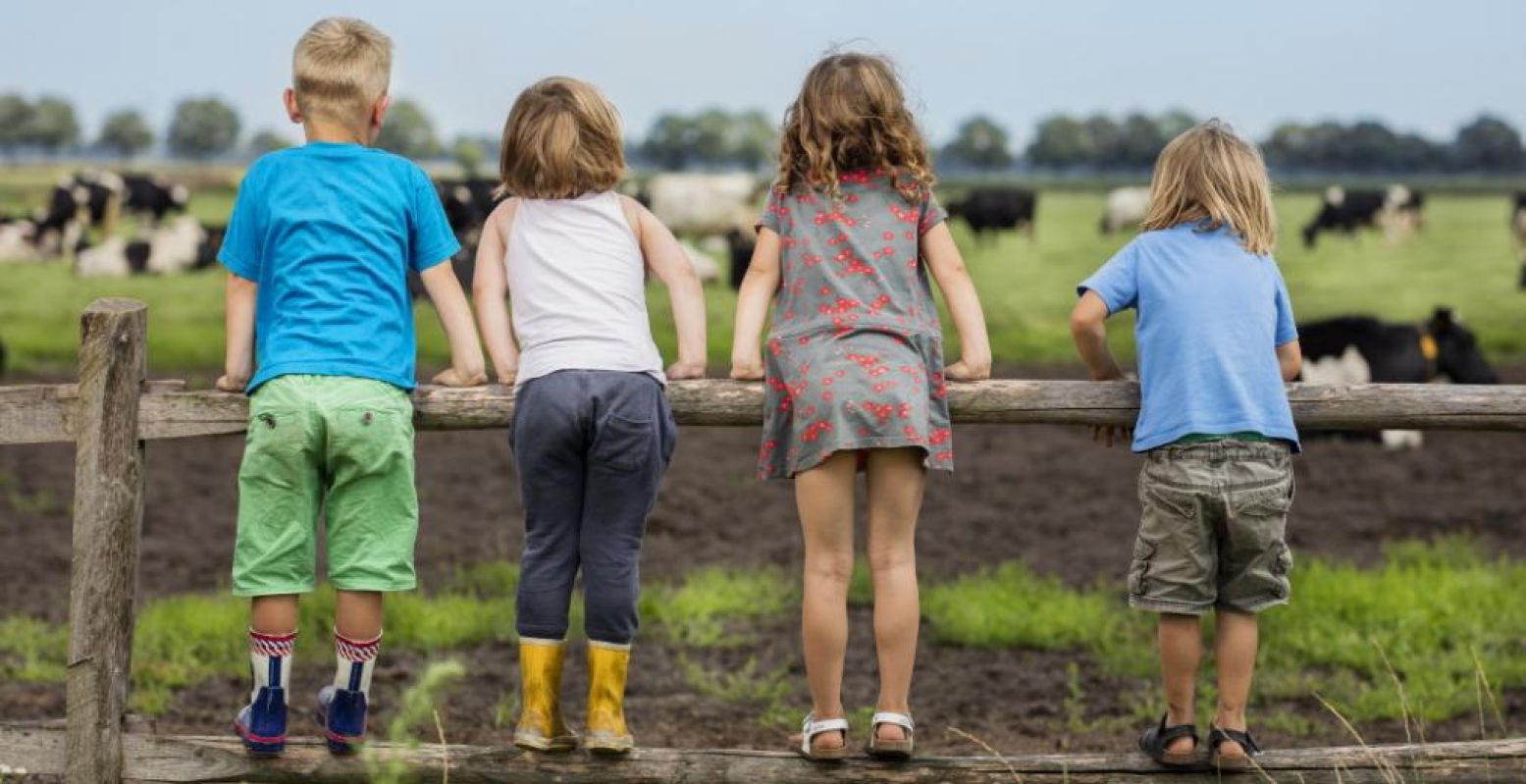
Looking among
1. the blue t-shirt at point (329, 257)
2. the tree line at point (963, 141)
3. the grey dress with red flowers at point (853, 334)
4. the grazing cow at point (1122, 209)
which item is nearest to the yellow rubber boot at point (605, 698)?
the grey dress with red flowers at point (853, 334)

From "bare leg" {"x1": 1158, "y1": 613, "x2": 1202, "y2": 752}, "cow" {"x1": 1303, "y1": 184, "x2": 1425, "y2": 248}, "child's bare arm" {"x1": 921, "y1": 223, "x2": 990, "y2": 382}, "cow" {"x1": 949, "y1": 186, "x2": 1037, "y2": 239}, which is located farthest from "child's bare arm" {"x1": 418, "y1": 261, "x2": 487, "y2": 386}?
"cow" {"x1": 949, "y1": 186, "x2": 1037, "y2": 239}

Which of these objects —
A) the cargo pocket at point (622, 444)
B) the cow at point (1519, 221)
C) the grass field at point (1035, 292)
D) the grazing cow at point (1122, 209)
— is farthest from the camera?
the grazing cow at point (1122, 209)

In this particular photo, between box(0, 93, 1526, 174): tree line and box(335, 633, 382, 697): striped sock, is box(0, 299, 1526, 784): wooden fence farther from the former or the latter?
box(0, 93, 1526, 174): tree line

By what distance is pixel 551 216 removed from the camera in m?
4.59

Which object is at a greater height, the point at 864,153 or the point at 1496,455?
the point at 864,153

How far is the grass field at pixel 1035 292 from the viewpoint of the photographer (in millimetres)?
20062

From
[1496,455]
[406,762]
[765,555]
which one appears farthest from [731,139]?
[406,762]

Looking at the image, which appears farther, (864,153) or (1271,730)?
(1271,730)

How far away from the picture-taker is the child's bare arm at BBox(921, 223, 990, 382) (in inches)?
179

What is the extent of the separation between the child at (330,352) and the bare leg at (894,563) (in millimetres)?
1127

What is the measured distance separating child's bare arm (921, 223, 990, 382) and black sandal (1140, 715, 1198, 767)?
3.44 ft

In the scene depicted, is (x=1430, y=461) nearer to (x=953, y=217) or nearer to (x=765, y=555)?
(x=765, y=555)

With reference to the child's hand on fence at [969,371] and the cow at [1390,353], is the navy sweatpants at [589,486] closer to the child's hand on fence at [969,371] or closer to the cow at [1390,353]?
the child's hand on fence at [969,371]

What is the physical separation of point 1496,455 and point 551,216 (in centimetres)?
1210
